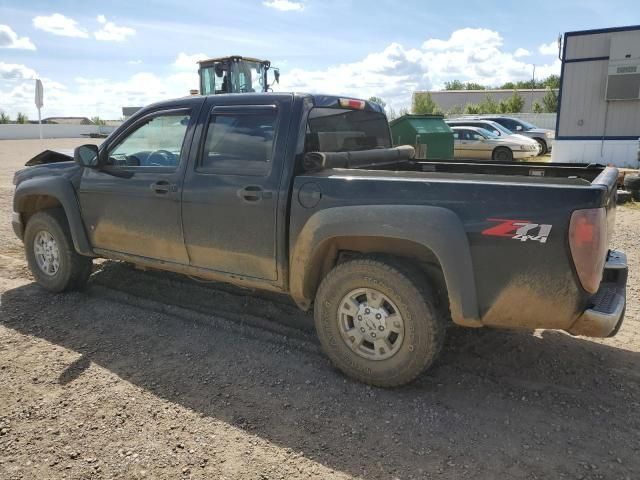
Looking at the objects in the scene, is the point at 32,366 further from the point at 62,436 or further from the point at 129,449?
Answer: the point at 129,449

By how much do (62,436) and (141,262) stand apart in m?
1.85

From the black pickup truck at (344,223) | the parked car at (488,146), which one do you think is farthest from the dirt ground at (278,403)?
the parked car at (488,146)

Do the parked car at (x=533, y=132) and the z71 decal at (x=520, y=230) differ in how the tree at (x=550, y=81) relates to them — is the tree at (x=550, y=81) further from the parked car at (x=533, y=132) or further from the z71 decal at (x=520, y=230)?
the z71 decal at (x=520, y=230)

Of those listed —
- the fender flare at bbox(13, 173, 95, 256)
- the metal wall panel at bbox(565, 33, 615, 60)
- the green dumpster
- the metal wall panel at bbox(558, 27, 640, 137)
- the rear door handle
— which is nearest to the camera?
the rear door handle

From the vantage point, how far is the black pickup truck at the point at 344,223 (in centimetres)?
289

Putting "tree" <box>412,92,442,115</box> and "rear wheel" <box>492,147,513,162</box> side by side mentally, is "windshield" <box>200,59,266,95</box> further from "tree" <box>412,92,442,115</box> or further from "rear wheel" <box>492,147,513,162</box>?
"tree" <box>412,92,442,115</box>

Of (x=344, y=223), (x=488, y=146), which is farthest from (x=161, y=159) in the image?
(x=488, y=146)

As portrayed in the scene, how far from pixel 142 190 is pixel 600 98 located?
1350cm

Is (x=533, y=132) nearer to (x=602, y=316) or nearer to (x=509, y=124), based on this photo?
(x=509, y=124)

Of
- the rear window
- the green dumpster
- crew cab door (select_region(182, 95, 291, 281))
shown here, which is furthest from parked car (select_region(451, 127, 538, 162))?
crew cab door (select_region(182, 95, 291, 281))

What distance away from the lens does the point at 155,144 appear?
14.7ft

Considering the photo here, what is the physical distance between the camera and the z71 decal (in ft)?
9.27

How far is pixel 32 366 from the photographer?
148 inches

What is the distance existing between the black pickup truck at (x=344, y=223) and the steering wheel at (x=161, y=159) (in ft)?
0.06
